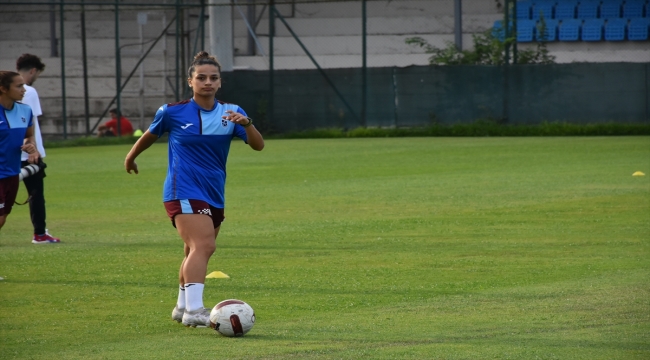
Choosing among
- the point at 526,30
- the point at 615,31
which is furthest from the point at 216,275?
the point at 615,31

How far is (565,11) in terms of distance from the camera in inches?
1457

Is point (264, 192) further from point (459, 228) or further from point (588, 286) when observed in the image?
point (588, 286)

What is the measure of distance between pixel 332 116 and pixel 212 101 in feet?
77.0

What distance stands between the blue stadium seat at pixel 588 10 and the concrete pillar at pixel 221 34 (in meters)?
12.9

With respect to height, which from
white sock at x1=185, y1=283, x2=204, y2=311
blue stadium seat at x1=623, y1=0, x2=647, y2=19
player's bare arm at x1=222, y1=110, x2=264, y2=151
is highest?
blue stadium seat at x1=623, y1=0, x2=647, y2=19

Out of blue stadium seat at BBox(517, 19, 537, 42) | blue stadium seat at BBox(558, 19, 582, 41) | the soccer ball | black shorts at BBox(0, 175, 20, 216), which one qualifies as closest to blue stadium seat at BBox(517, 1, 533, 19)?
blue stadium seat at BBox(517, 19, 537, 42)

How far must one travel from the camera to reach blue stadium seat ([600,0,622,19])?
119 feet

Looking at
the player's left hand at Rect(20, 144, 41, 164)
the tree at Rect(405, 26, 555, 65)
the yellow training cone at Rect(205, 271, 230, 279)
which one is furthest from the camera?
the tree at Rect(405, 26, 555, 65)

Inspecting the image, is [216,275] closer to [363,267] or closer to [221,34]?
[363,267]

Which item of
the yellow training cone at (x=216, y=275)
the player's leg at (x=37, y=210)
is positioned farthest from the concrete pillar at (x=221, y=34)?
the yellow training cone at (x=216, y=275)

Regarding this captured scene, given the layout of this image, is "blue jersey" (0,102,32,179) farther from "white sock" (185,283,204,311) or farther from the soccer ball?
the soccer ball

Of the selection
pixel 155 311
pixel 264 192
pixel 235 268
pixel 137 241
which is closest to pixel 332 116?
pixel 264 192

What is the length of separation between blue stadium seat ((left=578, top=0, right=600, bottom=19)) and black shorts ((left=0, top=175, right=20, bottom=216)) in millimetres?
30504

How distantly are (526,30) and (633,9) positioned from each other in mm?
4471
